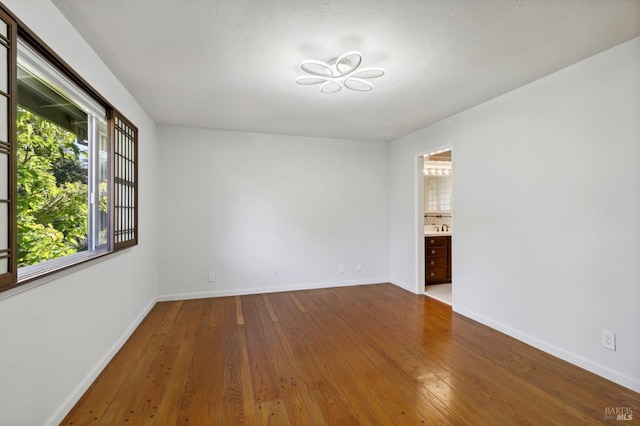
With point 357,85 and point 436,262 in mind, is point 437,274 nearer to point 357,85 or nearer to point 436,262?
point 436,262

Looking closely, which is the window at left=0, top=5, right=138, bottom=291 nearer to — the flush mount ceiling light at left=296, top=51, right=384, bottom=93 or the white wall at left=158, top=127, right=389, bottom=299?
the white wall at left=158, top=127, right=389, bottom=299

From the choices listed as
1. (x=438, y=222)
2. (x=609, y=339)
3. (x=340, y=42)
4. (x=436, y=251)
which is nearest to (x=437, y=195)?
(x=438, y=222)

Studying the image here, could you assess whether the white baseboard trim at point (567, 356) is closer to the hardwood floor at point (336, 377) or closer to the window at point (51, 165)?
the hardwood floor at point (336, 377)

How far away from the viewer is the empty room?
174 centimetres

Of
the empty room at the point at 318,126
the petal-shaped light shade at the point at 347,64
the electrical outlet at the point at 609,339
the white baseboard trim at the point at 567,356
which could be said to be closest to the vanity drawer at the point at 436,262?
the empty room at the point at 318,126

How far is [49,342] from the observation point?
65.4 inches

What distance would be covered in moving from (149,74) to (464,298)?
412 centimetres

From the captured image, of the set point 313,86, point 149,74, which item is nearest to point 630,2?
point 313,86

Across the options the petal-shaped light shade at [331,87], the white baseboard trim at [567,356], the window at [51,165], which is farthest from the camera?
the petal-shaped light shade at [331,87]

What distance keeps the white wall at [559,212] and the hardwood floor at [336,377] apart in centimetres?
31

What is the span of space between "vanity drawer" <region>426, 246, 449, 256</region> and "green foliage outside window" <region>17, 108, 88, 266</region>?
178 inches

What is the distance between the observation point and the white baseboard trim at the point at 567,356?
212 cm

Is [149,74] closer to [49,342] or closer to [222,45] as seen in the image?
[222,45]

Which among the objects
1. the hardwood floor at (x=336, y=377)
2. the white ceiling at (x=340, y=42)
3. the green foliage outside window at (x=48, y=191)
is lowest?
the hardwood floor at (x=336, y=377)
